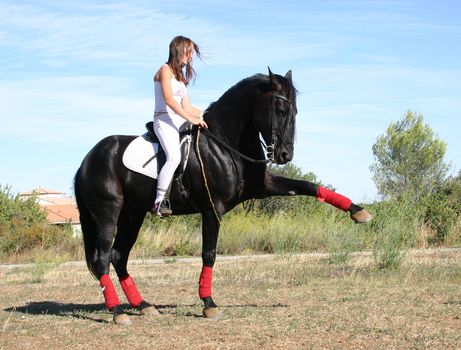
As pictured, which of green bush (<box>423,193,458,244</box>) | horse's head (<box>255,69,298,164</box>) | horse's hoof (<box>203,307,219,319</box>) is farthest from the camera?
green bush (<box>423,193,458,244</box>)

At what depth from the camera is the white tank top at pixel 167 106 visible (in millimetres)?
9367

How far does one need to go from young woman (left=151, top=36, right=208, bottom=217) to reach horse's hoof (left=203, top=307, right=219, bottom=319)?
1296mm

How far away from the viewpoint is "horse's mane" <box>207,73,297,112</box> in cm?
909

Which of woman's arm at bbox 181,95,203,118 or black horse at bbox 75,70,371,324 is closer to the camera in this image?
black horse at bbox 75,70,371,324

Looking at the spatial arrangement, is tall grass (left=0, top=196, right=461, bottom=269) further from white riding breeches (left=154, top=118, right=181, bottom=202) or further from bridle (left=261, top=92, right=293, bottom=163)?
white riding breeches (left=154, top=118, right=181, bottom=202)

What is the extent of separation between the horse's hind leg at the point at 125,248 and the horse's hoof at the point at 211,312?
125 centimetres

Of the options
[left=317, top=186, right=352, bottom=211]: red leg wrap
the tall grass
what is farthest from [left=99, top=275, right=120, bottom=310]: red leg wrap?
the tall grass

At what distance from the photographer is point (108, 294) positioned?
31.9ft

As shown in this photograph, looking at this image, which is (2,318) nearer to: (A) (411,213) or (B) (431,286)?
(B) (431,286)

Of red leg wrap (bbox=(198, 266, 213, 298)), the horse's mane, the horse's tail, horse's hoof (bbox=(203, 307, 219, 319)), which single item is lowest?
horse's hoof (bbox=(203, 307, 219, 319))

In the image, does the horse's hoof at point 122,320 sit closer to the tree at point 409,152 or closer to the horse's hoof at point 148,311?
the horse's hoof at point 148,311

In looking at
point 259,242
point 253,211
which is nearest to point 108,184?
point 259,242

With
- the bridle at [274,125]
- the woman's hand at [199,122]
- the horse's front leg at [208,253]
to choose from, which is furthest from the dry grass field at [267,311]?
the woman's hand at [199,122]

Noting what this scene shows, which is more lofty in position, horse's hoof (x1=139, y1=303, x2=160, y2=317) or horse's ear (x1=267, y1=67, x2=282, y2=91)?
horse's ear (x1=267, y1=67, x2=282, y2=91)
